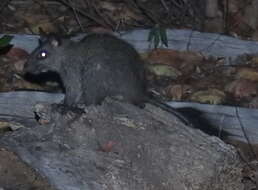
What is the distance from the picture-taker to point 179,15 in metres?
10.5

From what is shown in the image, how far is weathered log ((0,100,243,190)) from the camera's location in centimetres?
597

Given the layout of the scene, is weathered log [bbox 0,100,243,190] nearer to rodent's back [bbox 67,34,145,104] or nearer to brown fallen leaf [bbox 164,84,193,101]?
rodent's back [bbox 67,34,145,104]

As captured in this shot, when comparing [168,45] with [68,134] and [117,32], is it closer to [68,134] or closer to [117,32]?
[117,32]

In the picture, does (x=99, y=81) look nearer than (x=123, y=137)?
No

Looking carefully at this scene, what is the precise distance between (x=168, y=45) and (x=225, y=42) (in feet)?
1.95

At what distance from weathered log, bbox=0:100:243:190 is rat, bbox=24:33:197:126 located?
711 millimetres

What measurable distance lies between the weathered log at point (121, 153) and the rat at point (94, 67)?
0.71 meters

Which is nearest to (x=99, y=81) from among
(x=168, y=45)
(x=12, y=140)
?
(x=12, y=140)

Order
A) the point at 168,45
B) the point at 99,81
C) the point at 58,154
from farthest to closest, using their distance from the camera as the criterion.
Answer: the point at 168,45 → the point at 99,81 → the point at 58,154

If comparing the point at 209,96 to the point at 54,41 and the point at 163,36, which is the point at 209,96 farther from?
the point at 54,41

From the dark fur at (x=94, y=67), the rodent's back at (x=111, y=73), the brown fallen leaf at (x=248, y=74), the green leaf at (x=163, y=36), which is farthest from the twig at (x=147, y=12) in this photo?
the rodent's back at (x=111, y=73)

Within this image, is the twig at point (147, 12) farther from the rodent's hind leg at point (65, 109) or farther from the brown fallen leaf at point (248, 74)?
the rodent's hind leg at point (65, 109)

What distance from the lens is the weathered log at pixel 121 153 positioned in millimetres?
5969

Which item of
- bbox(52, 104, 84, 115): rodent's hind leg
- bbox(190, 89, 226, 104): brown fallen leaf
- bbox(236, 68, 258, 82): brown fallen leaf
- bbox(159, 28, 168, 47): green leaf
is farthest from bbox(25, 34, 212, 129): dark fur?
bbox(236, 68, 258, 82): brown fallen leaf
